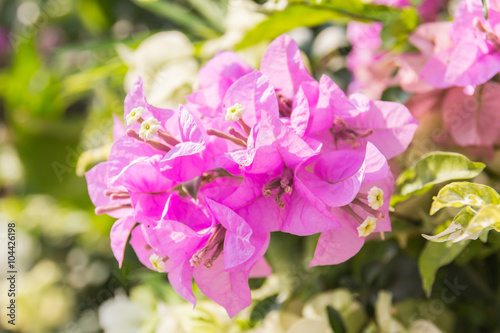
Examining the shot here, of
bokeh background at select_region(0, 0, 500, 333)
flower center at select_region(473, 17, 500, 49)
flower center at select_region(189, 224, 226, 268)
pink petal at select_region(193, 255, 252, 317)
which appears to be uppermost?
flower center at select_region(473, 17, 500, 49)

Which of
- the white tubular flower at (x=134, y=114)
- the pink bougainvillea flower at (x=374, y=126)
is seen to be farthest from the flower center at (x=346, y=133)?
the white tubular flower at (x=134, y=114)

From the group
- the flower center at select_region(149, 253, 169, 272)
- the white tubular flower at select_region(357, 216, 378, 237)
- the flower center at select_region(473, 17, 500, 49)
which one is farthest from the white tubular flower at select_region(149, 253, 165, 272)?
the flower center at select_region(473, 17, 500, 49)

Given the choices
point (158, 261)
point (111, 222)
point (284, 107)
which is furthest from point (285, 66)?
point (111, 222)

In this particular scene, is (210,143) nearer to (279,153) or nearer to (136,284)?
(279,153)

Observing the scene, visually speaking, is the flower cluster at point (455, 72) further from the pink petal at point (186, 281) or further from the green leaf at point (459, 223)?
the pink petal at point (186, 281)

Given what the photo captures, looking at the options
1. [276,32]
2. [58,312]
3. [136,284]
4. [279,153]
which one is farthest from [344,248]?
[58,312]

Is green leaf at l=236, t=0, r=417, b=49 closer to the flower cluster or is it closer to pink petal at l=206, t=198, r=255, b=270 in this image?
the flower cluster
